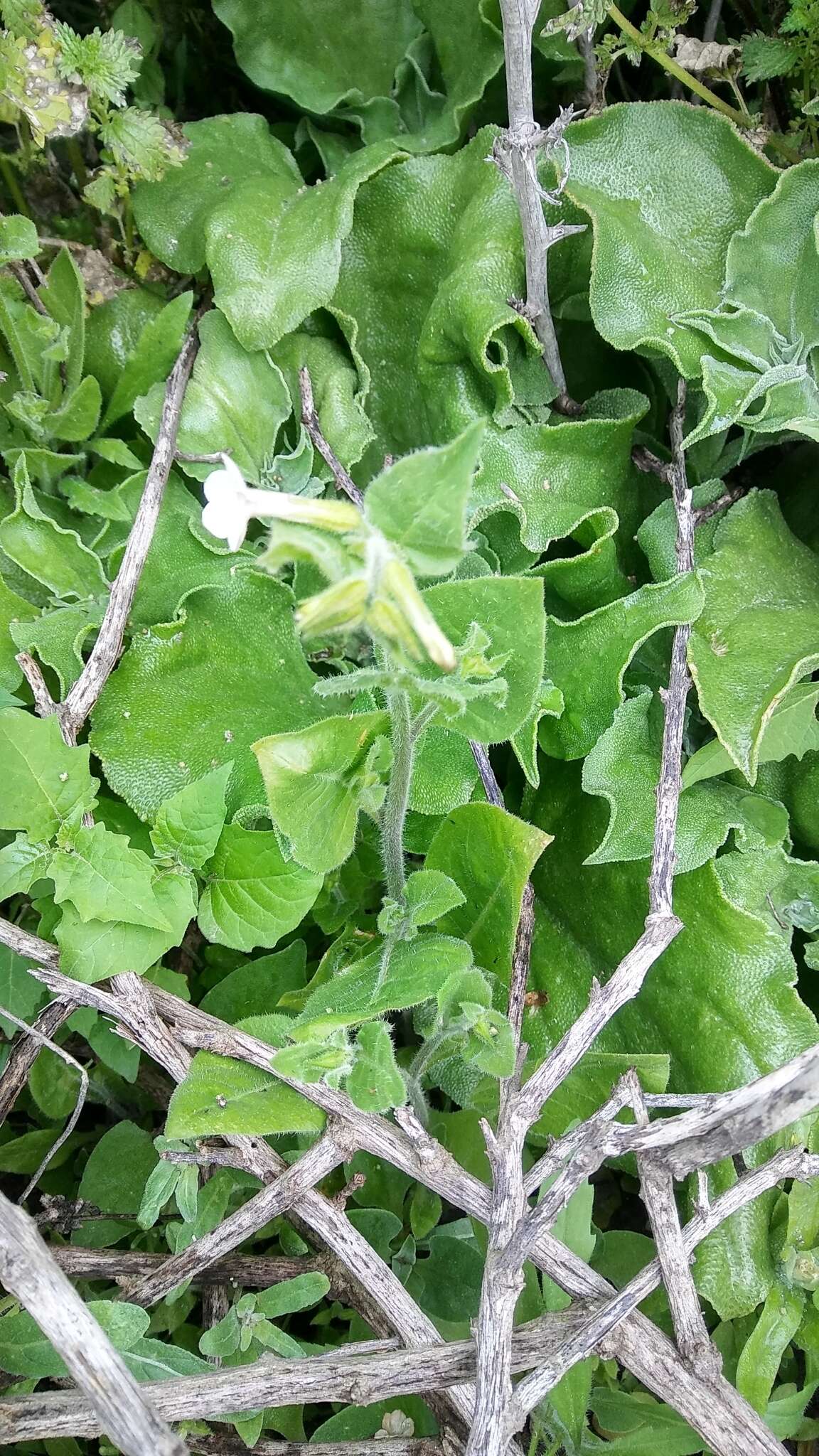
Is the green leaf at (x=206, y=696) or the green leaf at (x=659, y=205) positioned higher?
the green leaf at (x=659, y=205)

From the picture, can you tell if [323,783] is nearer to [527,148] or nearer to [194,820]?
[194,820]

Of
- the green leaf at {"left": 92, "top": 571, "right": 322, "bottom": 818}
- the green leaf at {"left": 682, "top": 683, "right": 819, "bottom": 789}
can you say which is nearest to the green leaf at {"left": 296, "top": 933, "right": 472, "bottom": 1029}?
the green leaf at {"left": 92, "top": 571, "right": 322, "bottom": 818}

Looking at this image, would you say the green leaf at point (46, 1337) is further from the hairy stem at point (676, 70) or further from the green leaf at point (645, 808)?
the hairy stem at point (676, 70)

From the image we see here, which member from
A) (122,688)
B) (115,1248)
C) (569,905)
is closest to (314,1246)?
(115,1248)

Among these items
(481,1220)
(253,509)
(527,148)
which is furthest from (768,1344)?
(527,148)

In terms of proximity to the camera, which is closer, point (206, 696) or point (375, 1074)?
point (375, 1074)

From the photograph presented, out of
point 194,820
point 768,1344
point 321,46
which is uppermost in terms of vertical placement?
point 321,46

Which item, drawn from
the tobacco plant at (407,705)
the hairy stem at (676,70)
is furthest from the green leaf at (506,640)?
the hairy stem at (676,70)
